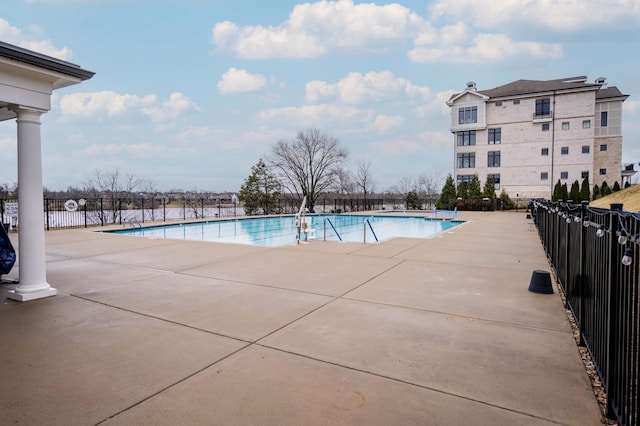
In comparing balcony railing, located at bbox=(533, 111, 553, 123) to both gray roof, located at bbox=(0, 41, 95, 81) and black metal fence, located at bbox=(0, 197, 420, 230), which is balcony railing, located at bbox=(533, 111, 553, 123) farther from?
gray roof, located at bbox=(0, 41, 95, 81)

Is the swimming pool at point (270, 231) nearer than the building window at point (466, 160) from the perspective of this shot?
Yes

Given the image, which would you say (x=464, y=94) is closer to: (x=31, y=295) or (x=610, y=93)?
(x=610, y=93)

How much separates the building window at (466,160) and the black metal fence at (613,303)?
42.1 m

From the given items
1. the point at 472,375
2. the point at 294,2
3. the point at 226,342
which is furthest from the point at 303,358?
the point at 294,2

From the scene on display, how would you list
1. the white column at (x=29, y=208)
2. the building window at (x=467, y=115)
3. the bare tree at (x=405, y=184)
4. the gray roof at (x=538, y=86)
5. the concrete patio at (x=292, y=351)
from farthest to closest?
1. the bare tree at (x=405, y=184)
2. the building window at (x=467, y=115)
3. the gray roof at (x=538, y=86)
4. the white column at (x=29, y=208)
5. the concrete patio at (x=292, y=351)

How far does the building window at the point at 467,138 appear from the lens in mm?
42875

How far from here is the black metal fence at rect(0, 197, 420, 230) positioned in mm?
17297

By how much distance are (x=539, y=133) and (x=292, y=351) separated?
44224mm

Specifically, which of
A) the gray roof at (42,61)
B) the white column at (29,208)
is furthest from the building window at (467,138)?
the white column at (29,208)

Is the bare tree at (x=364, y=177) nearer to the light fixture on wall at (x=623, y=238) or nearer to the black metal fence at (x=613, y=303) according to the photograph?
the black metal fence at (x=613, y=303)

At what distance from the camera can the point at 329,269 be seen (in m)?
7.44

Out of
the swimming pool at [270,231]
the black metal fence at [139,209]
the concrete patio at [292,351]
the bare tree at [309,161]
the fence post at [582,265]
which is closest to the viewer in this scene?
the concrete patio at [292,351]

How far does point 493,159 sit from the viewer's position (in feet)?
137

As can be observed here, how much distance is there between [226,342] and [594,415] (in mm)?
3013
